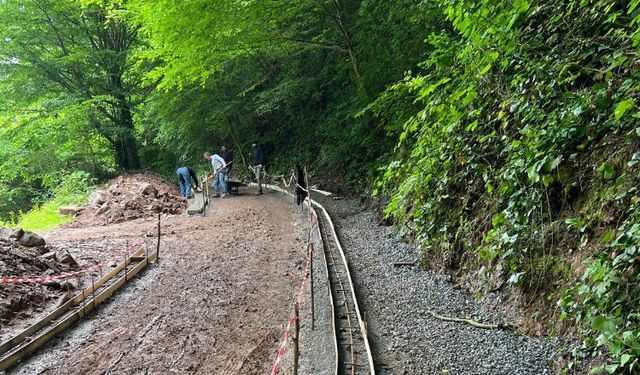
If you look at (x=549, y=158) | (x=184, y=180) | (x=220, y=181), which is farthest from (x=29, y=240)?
(x=220, y=181)

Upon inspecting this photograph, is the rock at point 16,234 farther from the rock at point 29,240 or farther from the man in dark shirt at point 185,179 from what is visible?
the man in dark shirt at point 185,179

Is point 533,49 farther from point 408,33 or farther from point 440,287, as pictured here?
point 408,33

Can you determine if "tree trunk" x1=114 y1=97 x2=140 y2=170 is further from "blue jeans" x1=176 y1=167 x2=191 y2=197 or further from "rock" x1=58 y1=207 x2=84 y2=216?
"rock" x1=58 y1=207 x2=84 y2=216

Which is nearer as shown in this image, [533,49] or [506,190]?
[506,190]

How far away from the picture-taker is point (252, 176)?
23469 millimetres

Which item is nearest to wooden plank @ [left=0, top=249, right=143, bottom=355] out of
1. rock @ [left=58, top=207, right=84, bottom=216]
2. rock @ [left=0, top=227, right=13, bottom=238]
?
rock @ [left=0, top=227, right=13, bottom=238]

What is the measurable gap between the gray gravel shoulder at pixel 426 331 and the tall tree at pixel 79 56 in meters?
16.0

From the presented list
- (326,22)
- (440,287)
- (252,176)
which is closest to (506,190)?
(440,287)

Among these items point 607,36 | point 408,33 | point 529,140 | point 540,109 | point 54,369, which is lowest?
point 54,369

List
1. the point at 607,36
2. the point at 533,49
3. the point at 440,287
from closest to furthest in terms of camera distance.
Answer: the point at 607,36, the point at 533,49, the point at 440,287

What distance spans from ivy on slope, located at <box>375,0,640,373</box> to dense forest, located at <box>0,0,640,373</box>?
22 mm

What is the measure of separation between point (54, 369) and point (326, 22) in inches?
500

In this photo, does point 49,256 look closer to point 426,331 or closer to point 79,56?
point 426,331

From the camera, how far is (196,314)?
649cm
